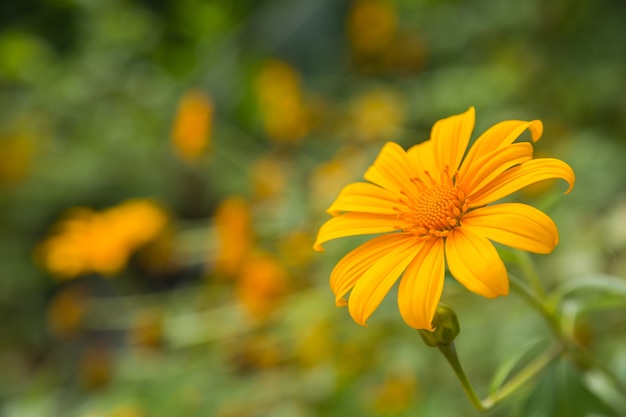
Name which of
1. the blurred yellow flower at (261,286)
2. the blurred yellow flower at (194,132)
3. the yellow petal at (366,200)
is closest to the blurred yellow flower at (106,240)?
the blurred yellow flower at (194,132)

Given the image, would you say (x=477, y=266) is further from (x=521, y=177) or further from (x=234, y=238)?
(x=234, y=238)

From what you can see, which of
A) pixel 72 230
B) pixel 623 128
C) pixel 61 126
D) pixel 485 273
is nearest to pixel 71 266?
pixel 72 230

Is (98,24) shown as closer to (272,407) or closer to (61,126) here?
(61,126)

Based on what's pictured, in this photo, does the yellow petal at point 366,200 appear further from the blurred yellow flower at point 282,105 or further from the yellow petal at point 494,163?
the blurred yellow flower at point 282,105

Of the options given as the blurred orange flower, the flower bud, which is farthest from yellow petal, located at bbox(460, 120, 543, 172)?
the blurred orange flower

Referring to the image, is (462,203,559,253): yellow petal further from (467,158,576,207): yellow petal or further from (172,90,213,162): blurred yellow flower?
(172,90,213,162): blurred yellow flower

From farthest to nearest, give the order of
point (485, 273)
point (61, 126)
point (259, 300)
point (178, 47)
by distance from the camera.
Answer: point (178, 47) < point (61, 126) < point (259, 300) < point (485, 273)
